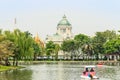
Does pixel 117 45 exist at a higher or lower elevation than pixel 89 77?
higher

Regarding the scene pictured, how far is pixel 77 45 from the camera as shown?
149 meters

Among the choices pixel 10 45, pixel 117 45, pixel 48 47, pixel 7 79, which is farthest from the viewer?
pixel 48 47

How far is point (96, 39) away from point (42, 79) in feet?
350

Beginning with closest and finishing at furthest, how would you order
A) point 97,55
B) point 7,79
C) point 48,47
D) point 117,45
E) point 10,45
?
point 7,79
point 10,45
point 117,45
point 97,55
point 48,47

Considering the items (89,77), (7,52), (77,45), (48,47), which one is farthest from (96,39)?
(89,77)

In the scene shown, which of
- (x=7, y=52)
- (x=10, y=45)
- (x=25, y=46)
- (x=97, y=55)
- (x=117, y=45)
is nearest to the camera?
(x=7, y=52)

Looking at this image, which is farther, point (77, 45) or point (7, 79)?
point (77, 45)

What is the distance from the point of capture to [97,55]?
146 meters

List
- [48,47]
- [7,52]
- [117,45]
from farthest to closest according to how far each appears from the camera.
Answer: [48,47]
[117,45]
[7,52]

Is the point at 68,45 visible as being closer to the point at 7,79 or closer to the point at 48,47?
the point at 48,47

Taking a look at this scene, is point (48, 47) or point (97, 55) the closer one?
point (97, 55)

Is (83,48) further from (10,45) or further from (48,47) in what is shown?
(10,45)

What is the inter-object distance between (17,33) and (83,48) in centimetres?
6849

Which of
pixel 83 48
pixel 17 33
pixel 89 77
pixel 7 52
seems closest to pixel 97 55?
pixel 83 48
